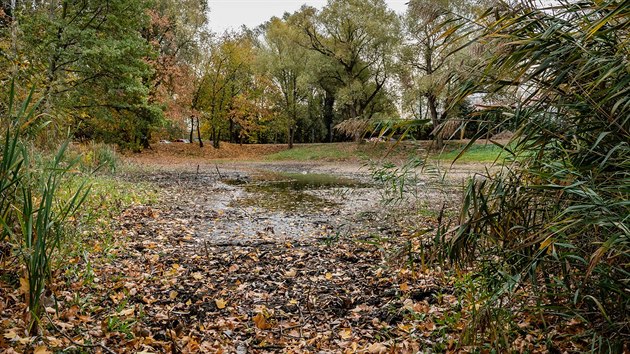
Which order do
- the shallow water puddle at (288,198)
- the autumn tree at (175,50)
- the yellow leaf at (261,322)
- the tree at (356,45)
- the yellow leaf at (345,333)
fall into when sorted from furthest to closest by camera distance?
the tree at (356,45) < the autumn tree at (175,50) < the shallow water puddle at (288,198) < the yellow leaf at (261,322) < the yellow leaf at (345,333)

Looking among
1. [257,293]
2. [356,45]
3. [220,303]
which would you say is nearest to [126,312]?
[220,303]

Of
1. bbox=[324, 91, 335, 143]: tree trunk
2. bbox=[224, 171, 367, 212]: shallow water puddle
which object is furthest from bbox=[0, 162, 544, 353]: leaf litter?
bbox=[324, 91, 335, 143]: tree trunk

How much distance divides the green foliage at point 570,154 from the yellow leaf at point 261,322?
175cm

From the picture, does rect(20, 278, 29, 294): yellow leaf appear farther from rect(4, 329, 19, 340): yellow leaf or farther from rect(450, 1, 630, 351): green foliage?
rect(450, 1, 630, 351): green foliage

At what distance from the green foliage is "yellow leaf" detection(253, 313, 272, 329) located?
175cm

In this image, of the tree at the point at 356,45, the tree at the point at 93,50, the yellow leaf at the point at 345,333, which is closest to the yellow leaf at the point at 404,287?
the yellow leaf at the point at 345,333

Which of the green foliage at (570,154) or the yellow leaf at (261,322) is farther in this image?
the yellow leaf at (261,322)

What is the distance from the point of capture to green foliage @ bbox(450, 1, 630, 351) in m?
1.79

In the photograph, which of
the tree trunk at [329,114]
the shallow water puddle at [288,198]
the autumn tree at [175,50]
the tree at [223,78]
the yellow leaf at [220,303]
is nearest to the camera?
the yellow leaf at [220,303]

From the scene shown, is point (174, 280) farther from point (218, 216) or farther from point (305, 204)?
point (305, 204)

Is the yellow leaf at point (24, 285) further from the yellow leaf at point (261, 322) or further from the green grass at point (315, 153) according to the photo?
the green grass at point (315, 153)

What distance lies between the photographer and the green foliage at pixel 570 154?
1786 mm

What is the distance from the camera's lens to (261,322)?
129 inches

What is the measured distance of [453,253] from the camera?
229cm
